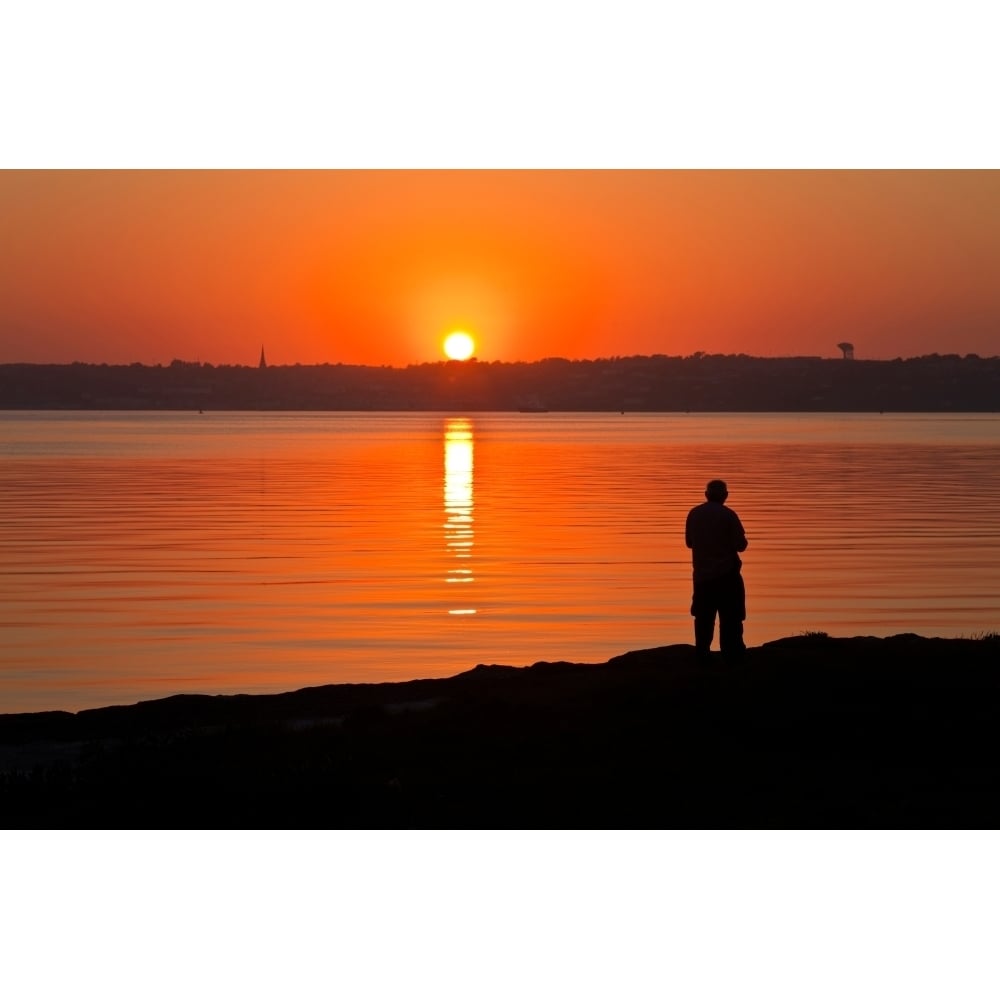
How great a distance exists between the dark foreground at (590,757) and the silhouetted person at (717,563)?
490 millimetres

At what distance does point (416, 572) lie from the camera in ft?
111

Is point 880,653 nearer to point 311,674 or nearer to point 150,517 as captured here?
point 311,674

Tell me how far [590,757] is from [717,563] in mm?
3057

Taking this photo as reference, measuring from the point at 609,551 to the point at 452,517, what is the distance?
12.3 metres

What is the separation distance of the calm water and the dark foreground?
6639 millimetres

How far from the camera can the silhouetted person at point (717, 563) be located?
49.9 feet

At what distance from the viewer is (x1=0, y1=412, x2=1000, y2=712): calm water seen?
23.7m

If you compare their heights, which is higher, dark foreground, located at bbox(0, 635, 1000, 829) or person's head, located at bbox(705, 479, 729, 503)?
person's head, located at bbox(705, 479, 729, 503)

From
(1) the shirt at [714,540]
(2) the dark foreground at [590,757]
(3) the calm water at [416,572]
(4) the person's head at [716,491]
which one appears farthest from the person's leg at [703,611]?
(3) the calm water at [416,572]

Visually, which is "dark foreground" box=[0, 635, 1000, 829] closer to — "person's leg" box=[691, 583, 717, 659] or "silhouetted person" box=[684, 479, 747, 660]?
"person's leg" box=[691, 583, 717, 659]

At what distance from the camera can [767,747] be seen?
13.2 metres

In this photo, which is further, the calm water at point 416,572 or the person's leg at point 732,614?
the calm water at point 416,572

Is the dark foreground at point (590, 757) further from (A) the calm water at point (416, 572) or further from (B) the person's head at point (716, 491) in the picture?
(A) the calm water at point (416, 572)

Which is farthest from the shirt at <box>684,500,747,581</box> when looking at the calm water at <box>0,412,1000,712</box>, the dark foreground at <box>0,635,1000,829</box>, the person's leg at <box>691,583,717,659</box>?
the calm water at <box>0,412,1000,712</box>
